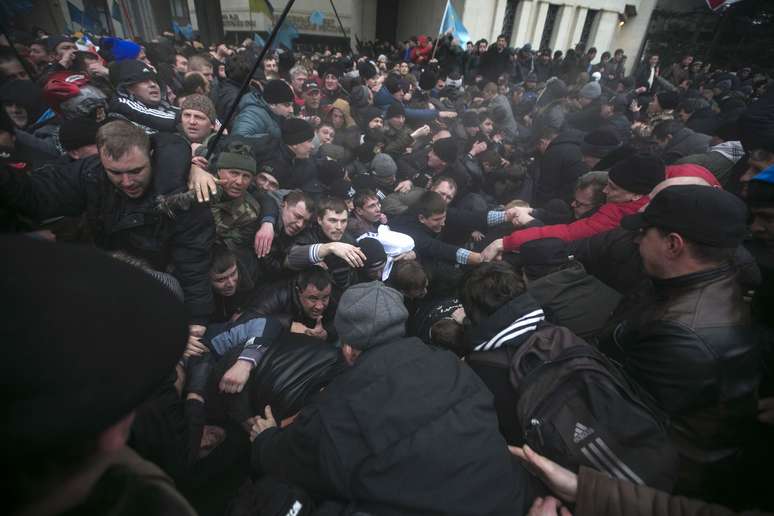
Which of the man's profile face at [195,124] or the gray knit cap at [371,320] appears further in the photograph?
the man's profile face at [195,124]

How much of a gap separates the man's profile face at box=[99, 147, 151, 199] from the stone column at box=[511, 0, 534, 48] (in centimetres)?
2221

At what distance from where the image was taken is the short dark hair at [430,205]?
3662mm

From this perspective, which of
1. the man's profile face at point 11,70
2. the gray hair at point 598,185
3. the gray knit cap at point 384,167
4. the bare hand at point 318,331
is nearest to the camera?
the bare hand at point 318,331

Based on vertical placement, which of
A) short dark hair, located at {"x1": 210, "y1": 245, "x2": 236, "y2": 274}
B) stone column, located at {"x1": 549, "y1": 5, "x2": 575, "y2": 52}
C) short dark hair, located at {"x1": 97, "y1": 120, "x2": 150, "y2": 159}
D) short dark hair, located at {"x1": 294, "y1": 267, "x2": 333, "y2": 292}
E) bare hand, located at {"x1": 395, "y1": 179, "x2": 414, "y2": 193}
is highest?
stone column, located at {"x1": 549, "y1": 5, "x2": 575, "y2": 52}

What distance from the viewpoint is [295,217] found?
3.11 m

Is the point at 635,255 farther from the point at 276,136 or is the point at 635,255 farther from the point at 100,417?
the point at 276,136

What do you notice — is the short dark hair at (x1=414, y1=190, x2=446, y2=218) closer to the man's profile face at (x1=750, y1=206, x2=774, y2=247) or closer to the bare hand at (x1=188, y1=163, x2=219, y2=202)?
the bare hand at (x1=188, y1=163, x2=219, y2=202)

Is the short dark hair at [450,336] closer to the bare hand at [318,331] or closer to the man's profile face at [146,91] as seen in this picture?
the bare hand at [318,331]

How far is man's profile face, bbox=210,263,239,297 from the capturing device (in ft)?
8.93

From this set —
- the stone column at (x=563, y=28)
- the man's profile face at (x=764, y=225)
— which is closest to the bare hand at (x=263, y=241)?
the man's profile face at (x=764, y=225)

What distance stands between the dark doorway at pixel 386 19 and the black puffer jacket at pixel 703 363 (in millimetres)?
26224

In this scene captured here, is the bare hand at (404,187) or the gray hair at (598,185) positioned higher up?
the gray hair at (598,185)

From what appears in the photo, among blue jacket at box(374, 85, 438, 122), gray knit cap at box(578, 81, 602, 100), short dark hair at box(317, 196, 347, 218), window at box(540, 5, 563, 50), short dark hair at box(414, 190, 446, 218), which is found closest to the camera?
short dark hair at box(317, 196, 347, 218)

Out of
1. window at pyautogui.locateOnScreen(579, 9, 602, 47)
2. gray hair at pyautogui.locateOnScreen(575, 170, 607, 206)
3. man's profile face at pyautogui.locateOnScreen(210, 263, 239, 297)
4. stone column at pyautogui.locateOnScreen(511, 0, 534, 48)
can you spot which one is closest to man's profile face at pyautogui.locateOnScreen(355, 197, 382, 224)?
man's profile face at pyautogui.locateOnScreen(210, 263, 239, 297)
